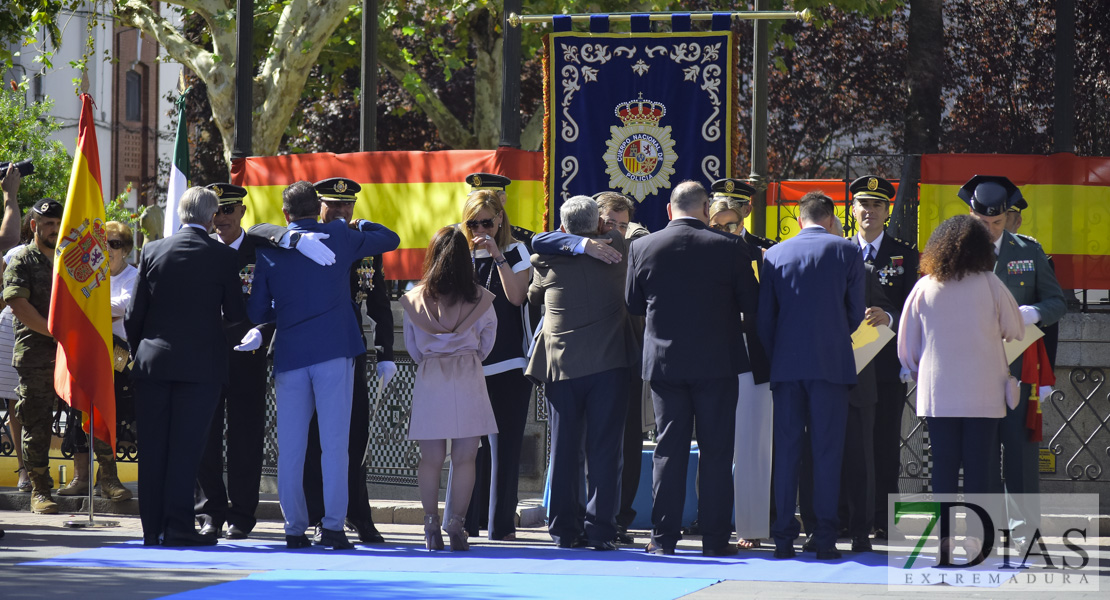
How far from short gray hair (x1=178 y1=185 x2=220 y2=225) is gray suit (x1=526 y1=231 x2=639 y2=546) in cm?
195

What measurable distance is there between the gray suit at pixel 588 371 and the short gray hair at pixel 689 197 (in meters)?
0.51

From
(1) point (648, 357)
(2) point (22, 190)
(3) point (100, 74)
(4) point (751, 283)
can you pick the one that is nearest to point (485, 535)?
(1) point (648, 357)

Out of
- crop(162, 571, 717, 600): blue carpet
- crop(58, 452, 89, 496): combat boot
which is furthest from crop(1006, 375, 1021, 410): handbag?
crop(58, 452, 89, 496): combat boot

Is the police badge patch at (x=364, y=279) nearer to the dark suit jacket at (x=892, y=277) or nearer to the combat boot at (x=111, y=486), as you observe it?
the combat boot at (x=111, y=486)

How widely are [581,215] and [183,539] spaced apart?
306cm

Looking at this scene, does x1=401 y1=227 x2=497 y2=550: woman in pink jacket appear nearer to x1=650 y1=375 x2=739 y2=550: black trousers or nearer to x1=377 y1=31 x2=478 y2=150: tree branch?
x1=650 y1=375 x2=739 y2=550: black trousers

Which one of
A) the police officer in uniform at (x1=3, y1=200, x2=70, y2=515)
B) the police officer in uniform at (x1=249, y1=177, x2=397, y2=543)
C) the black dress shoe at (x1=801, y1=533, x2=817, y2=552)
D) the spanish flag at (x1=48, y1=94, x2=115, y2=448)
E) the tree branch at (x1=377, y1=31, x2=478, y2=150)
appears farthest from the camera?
the tree branch at (x1=377, y1=31, x2=478, y2=150)

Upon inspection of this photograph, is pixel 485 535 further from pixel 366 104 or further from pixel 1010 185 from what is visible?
pixel 366 104

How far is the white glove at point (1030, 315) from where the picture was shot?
7.84m

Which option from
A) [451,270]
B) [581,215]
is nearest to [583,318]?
[581,215]

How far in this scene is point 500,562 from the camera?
786 centimetres

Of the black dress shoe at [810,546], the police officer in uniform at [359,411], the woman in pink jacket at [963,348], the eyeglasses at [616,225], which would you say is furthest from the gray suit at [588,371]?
the woman in pink jacket at [963,348]

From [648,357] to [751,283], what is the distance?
A: 733 millimetres

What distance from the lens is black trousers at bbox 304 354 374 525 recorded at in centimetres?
859
